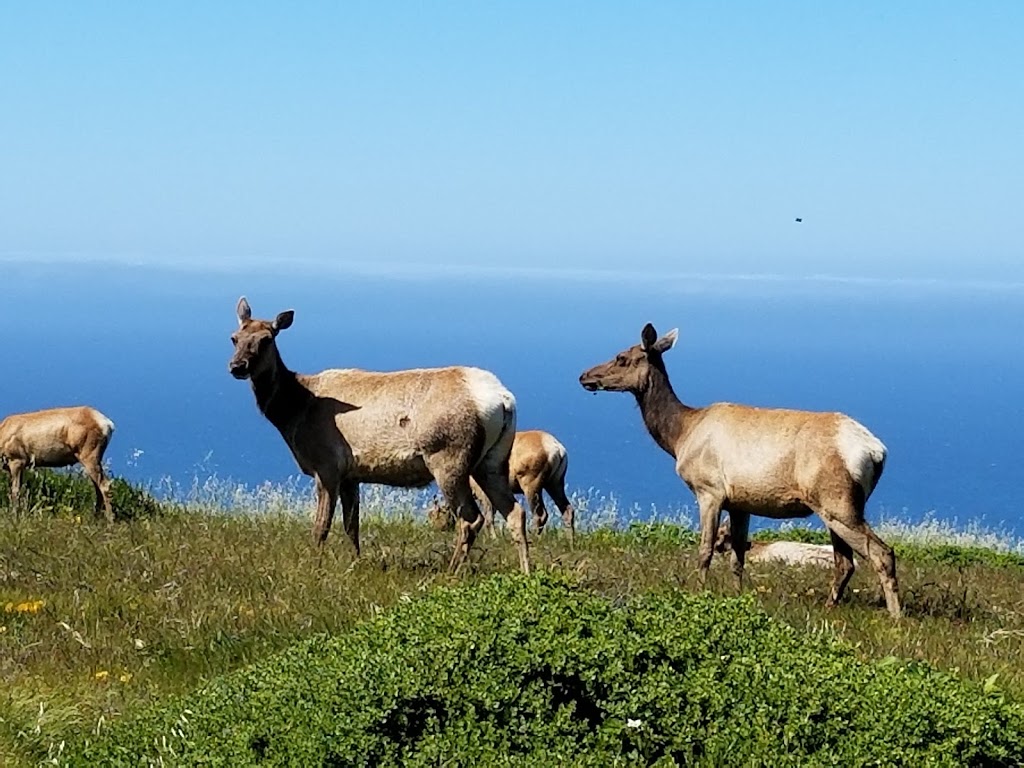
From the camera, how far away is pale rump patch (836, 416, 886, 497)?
11.3 metres

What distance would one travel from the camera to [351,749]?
5488 millimetres

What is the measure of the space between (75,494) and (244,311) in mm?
5586

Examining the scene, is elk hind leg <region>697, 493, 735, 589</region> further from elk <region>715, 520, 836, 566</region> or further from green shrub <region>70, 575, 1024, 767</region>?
green shrub <region>70, 575, 1024, 767</region>

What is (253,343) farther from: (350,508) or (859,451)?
(859,451)

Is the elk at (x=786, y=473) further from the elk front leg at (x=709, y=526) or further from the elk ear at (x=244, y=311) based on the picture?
the elk ear at (x=244, y=311)

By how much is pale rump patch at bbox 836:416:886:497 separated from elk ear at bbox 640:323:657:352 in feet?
8.89

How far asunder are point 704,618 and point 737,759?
0.68 meters

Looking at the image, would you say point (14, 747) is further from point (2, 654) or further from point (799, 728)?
point (799, 728)

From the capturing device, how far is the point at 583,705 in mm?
5738

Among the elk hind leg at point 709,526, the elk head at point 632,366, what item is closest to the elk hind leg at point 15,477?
the elk head at point 632,366

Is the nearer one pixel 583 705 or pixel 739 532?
pixel 583 705

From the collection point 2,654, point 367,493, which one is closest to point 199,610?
point 2,654

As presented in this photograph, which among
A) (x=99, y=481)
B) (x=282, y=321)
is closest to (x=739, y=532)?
(x=282, y=321)

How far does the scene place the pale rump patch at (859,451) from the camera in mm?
11281
